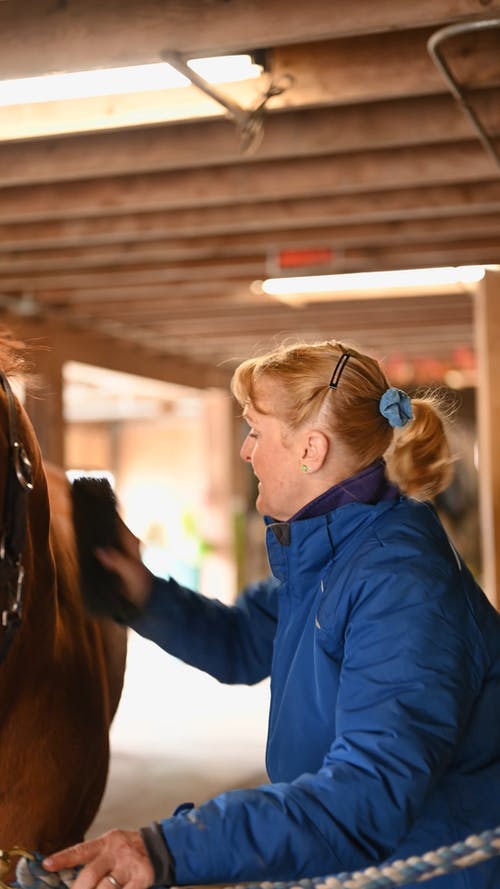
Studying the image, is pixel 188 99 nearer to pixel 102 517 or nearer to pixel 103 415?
pixel 102 517

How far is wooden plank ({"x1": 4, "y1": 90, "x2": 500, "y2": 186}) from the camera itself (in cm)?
304

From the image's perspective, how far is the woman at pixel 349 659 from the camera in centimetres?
111

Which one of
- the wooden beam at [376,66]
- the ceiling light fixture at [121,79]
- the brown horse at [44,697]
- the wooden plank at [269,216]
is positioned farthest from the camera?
the wooden plank at [269,216]

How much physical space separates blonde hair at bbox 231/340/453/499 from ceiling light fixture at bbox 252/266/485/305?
3213 mm

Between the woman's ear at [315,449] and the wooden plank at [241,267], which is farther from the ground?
the wooden plank at [241,267]

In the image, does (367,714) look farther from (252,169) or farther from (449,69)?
(252,169)

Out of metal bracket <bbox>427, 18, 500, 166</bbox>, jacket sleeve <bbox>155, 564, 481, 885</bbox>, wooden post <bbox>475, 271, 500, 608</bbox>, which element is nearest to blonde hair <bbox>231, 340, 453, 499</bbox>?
jacket sleeve <bbox>155, 564, 481, 885</bbox>

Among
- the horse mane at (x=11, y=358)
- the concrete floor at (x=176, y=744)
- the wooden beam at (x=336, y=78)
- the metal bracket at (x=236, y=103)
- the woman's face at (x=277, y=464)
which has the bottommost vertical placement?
the concrete floor at (x=176, y=744)

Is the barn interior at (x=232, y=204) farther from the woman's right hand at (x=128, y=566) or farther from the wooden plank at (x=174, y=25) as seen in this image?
the woman's right hand at (x=128, y=566)

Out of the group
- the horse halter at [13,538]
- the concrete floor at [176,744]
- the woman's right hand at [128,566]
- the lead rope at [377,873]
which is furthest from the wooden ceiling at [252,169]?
the concrete floor at [176,744]

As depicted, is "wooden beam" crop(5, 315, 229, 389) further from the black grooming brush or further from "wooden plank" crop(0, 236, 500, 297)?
the black grooming brush

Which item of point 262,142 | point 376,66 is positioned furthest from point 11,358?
point 262,142

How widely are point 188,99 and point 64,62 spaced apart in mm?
575

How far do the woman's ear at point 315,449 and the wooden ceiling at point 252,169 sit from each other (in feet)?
1.43
